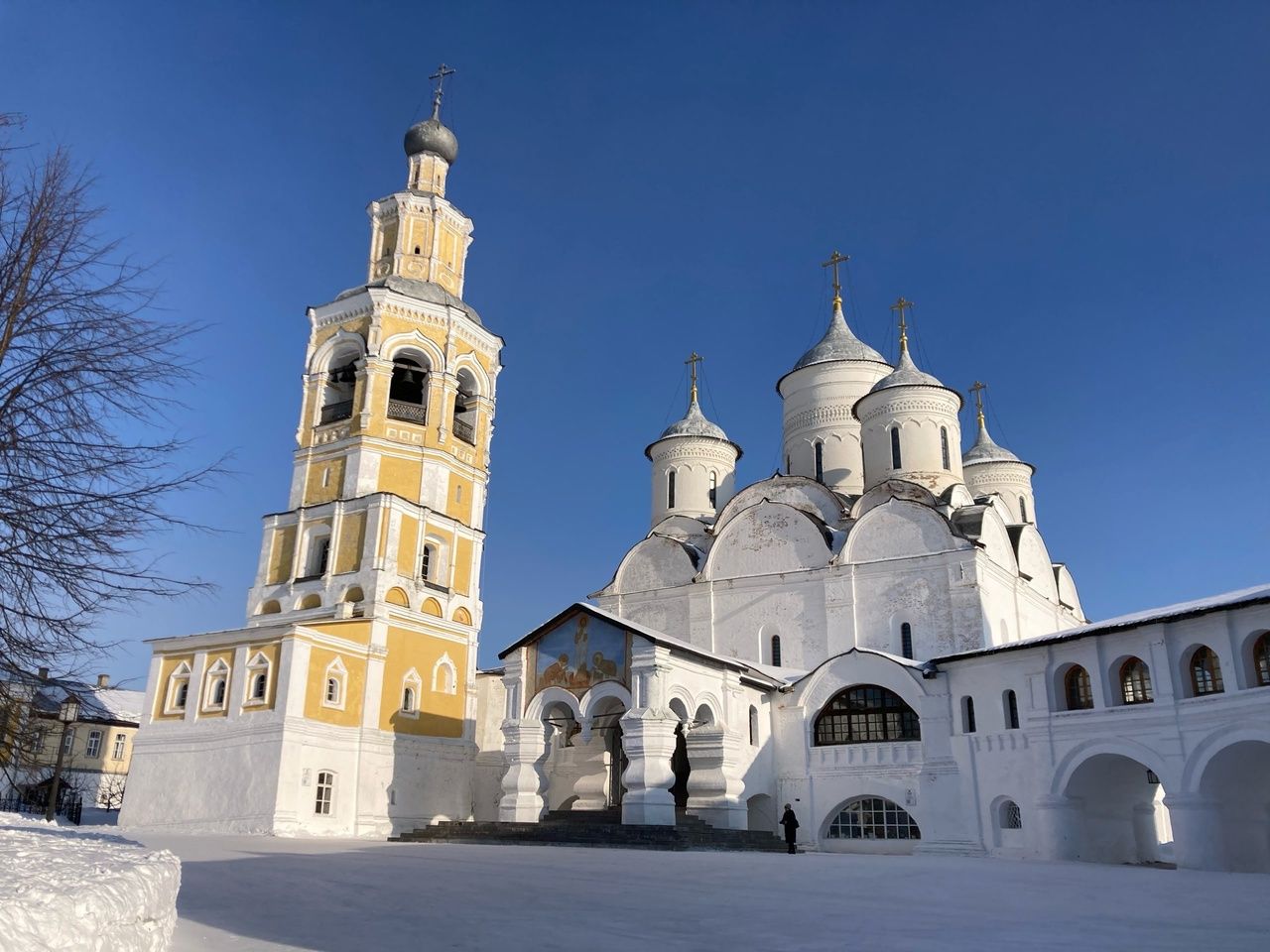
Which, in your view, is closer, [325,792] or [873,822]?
[873,822]

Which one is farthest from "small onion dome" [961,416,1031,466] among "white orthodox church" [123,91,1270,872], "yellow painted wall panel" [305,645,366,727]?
"yellow painted wall panel" [305,645,366,727]

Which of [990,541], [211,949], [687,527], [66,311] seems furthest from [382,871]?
[687,527]

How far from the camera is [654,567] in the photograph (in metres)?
25.8

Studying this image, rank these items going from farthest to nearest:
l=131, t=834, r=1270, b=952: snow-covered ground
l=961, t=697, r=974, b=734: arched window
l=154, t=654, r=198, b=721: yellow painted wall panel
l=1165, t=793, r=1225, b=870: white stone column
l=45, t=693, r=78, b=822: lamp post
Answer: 1. l=154, t=654, r=198, b=721: yellow painted wall panel
2. l=961, t=697, r=974, b=734: arched window
3. l=1165, t=793, r=1225, b=870: white stone column
4. l=45, t=693, r=78, b=822: lamp post
5. l=131, t=834, r=1270, b=952: snow-covered ground

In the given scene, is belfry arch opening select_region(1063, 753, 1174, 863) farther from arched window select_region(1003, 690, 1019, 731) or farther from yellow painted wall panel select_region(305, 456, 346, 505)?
yellow painted wall panel select_region(305, 456, 346, 505)

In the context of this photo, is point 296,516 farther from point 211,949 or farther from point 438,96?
point 211,949

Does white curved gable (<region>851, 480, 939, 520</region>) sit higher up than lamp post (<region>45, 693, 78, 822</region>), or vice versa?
white curved gable (<region>851, 480, 939, 520</region>)

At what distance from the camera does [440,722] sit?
891 inches

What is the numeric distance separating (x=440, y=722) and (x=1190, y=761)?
1498 cm

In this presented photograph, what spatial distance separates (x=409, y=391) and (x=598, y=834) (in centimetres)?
1310

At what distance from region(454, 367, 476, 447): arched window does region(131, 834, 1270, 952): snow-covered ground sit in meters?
14.6

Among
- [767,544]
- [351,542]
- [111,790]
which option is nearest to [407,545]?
[351,542]

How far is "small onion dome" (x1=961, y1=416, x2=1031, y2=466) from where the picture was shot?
31375 mm

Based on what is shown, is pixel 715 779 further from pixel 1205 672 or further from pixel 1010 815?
pixel 1205 672
